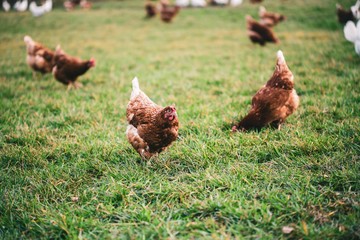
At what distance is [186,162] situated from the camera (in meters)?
2.91

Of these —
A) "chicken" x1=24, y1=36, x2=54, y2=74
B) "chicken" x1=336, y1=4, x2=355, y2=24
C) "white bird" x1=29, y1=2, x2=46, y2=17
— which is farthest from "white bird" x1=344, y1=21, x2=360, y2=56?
"white bird" x1=29, y1=2, x2=46, y2=17

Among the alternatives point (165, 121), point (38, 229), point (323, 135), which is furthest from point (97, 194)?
point (323, 135)

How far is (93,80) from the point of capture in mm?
6102

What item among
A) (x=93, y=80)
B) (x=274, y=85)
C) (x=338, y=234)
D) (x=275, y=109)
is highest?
(x=274, y=85)

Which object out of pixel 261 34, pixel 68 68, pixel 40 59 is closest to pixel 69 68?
pixel 68 68

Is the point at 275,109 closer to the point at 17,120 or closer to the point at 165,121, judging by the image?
the point at 165,121

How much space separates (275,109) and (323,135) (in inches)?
22.5

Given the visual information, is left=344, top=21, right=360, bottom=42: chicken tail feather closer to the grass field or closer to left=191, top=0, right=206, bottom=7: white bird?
the grass field

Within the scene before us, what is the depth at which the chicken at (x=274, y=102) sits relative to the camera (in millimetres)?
3252

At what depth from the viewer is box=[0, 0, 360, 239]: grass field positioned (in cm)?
214

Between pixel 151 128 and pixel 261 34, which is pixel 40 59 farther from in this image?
pixel 261 34

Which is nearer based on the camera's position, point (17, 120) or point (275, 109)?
point (275, 109)

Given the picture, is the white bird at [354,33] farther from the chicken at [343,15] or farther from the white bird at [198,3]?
the white bird at [198,3]

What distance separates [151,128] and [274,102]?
146 centimetres
